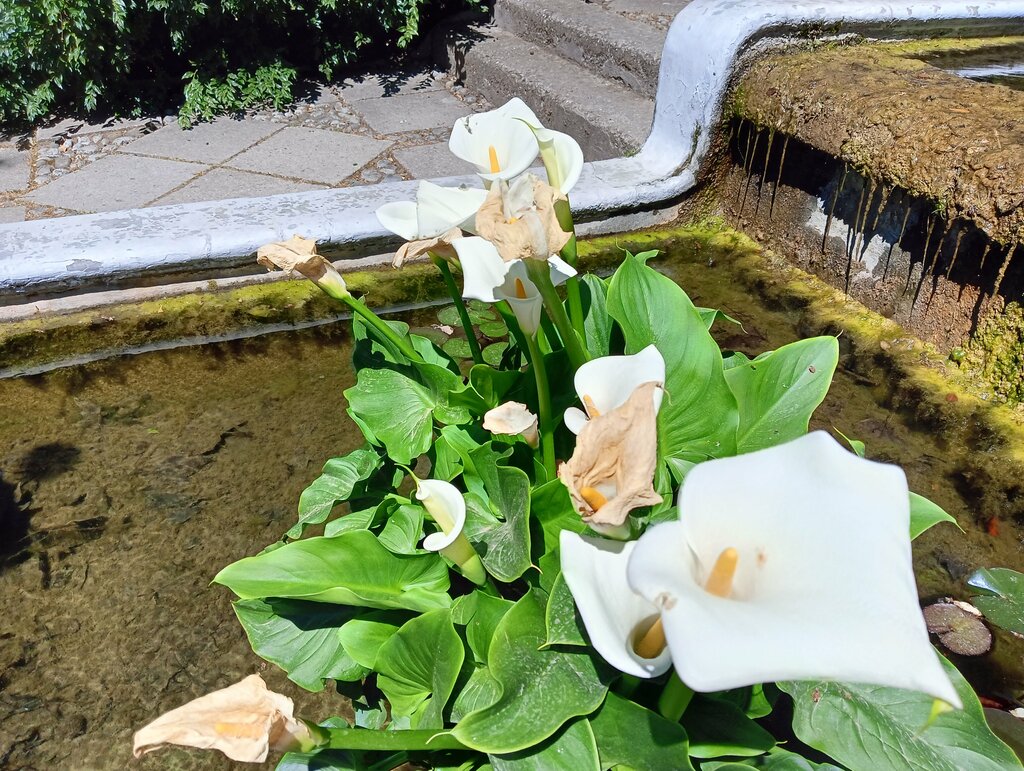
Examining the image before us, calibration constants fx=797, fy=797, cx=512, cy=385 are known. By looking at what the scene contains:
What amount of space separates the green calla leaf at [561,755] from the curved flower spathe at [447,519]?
26 cm

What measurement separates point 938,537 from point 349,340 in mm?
1573

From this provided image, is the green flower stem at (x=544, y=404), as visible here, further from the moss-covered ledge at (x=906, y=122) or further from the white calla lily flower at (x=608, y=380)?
the moss-covered ledge at (x=906, y=122)

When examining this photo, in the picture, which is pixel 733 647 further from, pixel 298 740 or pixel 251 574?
pixel 251 574

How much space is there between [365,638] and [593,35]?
337cm

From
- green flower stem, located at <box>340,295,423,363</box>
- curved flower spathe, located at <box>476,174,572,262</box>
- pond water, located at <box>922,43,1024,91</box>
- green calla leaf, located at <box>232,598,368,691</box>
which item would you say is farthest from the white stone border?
curved flower spathe, located at <box>476,174,572,262</box>

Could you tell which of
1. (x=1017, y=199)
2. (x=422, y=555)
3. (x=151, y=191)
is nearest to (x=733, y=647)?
(x=422, y=555)

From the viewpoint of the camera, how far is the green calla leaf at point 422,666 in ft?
3.49

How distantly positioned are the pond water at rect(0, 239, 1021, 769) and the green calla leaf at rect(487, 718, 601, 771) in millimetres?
531

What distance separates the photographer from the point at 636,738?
976mm

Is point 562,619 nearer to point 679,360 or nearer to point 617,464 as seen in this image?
point 617,464

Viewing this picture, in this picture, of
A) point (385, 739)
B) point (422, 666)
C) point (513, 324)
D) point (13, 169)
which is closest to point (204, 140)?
point (13, 169)

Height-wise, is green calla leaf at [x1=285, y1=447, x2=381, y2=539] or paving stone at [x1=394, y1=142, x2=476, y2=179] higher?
green calla leaf at [x1=285, y1=447, x2=381, y2=539]

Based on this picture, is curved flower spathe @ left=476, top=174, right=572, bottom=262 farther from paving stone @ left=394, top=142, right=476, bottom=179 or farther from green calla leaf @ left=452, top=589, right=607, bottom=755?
paving stone @ left=394, top=142, right=476, bottom=179

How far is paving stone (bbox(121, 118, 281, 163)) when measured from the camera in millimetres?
3623
